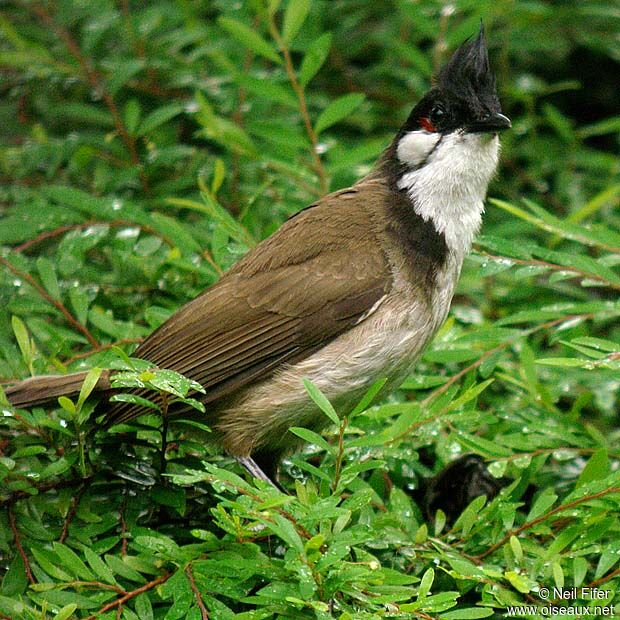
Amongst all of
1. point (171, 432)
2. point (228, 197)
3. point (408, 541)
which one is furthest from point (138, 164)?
point (408, 541)

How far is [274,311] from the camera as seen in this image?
10.5 ft

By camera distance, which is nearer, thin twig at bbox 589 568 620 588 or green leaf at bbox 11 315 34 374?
thin twig at bbox 589 568 620 588

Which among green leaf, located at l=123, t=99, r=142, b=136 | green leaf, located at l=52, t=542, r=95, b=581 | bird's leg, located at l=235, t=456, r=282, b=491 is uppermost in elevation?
green leaf, located at l=123, t=99, r=142, b=136

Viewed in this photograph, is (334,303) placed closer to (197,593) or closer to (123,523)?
(123,523)

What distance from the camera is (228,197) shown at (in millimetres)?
4527

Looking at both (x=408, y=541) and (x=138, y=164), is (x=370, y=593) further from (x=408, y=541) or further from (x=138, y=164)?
(x=138, y=164)

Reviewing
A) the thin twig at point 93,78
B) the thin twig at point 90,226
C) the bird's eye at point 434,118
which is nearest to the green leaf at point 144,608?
the thin twig at point 90,226

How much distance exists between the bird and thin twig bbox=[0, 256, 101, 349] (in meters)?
0.27

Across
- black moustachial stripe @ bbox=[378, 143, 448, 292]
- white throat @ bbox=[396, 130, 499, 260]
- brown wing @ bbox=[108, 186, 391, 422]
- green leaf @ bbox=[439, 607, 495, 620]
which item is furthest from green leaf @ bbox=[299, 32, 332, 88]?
green leaf @ bbox=[439, 607, 495, 620]

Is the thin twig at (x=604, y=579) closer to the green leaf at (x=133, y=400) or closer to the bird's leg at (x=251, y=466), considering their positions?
the bird's leg at (x=251, y=466)

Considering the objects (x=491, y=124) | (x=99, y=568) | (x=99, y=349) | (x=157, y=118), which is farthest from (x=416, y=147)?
(x=99, y=568)

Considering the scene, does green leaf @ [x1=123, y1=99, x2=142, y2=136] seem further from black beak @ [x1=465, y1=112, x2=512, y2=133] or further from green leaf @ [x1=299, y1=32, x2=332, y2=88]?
black beak @ [x1=465, y1=112, x2=512, y2=133]

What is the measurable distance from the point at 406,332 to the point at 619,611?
40.3 inches

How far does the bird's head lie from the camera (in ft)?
11.3
